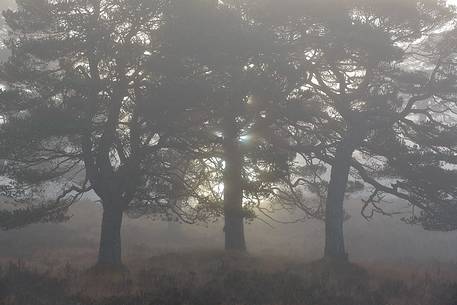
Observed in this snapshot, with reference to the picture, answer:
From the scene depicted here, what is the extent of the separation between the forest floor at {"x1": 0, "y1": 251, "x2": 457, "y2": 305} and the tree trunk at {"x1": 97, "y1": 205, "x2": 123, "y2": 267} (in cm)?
70

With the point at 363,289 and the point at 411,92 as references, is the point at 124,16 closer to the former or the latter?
the point at 411,92

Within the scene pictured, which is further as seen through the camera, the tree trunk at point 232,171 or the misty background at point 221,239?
the misty background at point 221,239

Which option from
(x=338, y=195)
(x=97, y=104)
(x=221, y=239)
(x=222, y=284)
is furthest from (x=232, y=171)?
(x=221, y=239)

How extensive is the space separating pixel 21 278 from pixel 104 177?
380 cm

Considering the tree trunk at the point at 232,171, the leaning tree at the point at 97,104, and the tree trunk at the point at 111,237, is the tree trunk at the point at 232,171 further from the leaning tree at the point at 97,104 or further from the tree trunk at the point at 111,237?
the tree trunk at the point at 111,237

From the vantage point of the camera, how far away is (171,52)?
15.0m

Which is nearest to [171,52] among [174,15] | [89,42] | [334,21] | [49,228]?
[174,15]

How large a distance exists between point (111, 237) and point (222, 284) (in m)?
4.37

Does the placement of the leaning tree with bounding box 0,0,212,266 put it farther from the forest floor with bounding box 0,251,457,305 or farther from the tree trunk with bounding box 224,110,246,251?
the forest floor with bounding box 0,251,457,305

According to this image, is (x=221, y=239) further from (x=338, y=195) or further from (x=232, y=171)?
(x=232, y=171)

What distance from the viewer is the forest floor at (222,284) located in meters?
12.1

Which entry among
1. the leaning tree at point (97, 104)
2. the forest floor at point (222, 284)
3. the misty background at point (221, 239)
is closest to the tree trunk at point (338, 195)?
the forest floor at point (222, 284)

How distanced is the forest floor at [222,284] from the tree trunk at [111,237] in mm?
703

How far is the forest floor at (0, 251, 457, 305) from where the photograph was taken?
12148mm
